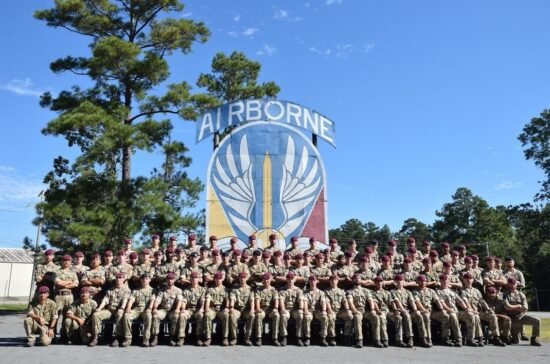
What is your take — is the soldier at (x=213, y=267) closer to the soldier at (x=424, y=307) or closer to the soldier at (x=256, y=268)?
the soldier at (x=256, y=268)

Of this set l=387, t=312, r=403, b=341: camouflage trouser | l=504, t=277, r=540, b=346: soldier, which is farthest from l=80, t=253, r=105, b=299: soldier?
l=504, t=277, r=540, b=346: soldier

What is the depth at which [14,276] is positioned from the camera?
162 ft

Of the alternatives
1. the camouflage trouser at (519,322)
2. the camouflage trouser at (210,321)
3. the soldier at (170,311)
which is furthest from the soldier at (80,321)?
the camouflage trouser at (519,322)

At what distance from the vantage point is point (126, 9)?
21.1 meters

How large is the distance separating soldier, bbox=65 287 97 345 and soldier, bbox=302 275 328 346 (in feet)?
12.7

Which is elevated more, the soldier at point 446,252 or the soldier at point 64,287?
the soldier at point 446,252

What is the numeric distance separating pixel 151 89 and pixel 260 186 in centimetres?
846

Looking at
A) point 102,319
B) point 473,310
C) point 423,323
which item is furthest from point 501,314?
point 102,319

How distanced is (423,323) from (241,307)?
348cm

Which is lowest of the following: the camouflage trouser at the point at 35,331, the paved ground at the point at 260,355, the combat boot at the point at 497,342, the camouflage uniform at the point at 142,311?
the paved ground at the point at 260,355

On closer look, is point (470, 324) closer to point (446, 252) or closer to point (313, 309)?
point (446, 252)

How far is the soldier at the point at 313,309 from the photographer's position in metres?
9.43

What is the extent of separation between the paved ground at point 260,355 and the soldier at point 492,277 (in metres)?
1.90

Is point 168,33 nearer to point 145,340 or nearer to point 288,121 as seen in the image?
point 288,121
